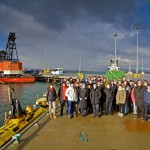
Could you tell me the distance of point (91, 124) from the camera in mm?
11133

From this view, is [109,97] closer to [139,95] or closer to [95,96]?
[95,96]

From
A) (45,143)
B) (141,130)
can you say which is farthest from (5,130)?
(141,130)

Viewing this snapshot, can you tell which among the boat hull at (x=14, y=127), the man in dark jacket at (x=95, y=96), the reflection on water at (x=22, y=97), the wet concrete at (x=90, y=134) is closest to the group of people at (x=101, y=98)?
the man in dark jacket at (x=95, y=96)

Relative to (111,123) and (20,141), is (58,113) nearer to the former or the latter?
(111,123)

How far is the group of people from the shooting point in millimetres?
12156

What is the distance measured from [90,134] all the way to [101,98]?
3958 millimetres

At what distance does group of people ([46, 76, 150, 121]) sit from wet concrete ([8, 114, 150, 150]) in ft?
1.73

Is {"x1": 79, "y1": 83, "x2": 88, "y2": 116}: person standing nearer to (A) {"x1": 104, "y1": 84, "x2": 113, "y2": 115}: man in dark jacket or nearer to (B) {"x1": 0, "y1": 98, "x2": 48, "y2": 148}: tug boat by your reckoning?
(A) {"x1": 104, "y1": 84, "x2": 113, "y2": 115}: man in dark jacket

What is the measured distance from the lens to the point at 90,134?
374 inches

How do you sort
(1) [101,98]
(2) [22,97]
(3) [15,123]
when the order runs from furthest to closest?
1. (2) [22,97]
2. (1) [101,98]
3. (3) [15,123]

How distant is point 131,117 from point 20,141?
6.22 meters

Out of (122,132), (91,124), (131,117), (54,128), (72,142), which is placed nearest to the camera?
(72,142)

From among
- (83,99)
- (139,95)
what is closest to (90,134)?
(83,99)

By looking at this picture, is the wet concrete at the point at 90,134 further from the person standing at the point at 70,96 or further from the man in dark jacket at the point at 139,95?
the man in dark jacket at the point at 139,95
